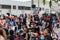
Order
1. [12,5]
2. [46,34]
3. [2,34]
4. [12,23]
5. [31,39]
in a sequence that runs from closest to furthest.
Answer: [2,34], [46,34], [31,39], [12,23], [12,5]

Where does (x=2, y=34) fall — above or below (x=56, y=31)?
above

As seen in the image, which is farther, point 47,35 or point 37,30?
point 37,30

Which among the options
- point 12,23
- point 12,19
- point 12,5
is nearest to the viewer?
Result: point 12,23

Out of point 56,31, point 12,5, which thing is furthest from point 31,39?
point 12,5

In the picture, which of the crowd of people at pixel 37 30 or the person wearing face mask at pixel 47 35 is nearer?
the person wearing face mask at pixel 47 35

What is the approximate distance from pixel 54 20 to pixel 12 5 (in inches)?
515

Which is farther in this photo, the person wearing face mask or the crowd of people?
the crowd of people

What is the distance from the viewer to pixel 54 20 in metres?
10.9

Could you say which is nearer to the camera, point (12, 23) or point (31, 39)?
point (31, 39)

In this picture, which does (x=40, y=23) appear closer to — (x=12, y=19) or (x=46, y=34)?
(x=46, y=34)

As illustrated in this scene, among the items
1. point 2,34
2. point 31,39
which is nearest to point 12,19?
point 31,39

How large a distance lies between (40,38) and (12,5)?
1488 centimetres

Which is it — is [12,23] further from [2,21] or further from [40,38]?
[40,38]

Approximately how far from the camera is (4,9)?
23.9 meters
